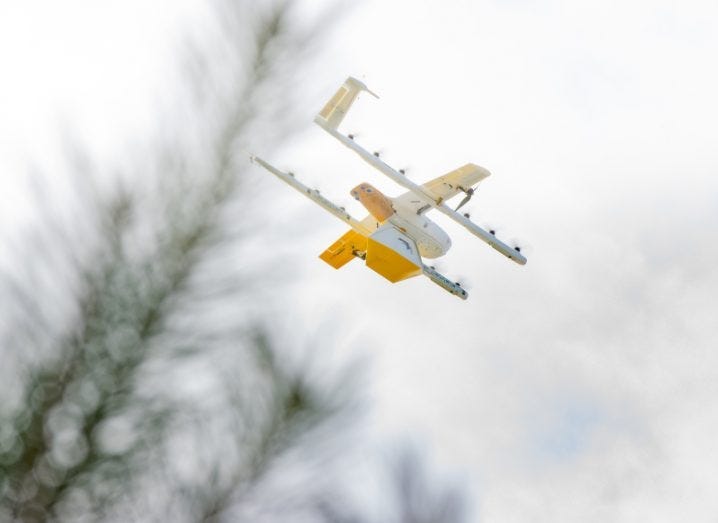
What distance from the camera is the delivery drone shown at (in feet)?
116

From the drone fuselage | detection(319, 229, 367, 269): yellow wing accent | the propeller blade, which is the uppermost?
the propeller blade

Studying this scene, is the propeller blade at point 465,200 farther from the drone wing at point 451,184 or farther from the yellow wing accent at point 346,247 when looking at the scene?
the yellow wing accent at point 346,247

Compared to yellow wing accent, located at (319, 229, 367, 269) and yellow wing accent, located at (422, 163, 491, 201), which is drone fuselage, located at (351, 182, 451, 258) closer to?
yellow wing accent, located at (422, 163, 491, 201)

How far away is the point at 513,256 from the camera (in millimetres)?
38625

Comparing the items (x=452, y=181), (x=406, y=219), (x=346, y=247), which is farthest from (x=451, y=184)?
(x=346, y=247)

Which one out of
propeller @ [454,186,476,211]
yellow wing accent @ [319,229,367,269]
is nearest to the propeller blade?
propeller @ [454,186,476,211]

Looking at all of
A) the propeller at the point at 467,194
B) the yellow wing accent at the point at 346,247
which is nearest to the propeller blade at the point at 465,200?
the propeller at the point at 467,194

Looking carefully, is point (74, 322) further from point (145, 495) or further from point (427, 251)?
point (427, 251)

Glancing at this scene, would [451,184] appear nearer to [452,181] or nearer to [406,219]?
[452,181]

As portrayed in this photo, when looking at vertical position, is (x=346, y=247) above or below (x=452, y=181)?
below

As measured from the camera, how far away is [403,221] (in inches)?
1485

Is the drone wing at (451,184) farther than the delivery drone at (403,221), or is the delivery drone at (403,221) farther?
the drone wing at (451,184)

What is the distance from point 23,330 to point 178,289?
0.51 meters

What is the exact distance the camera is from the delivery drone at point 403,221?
116 ft
